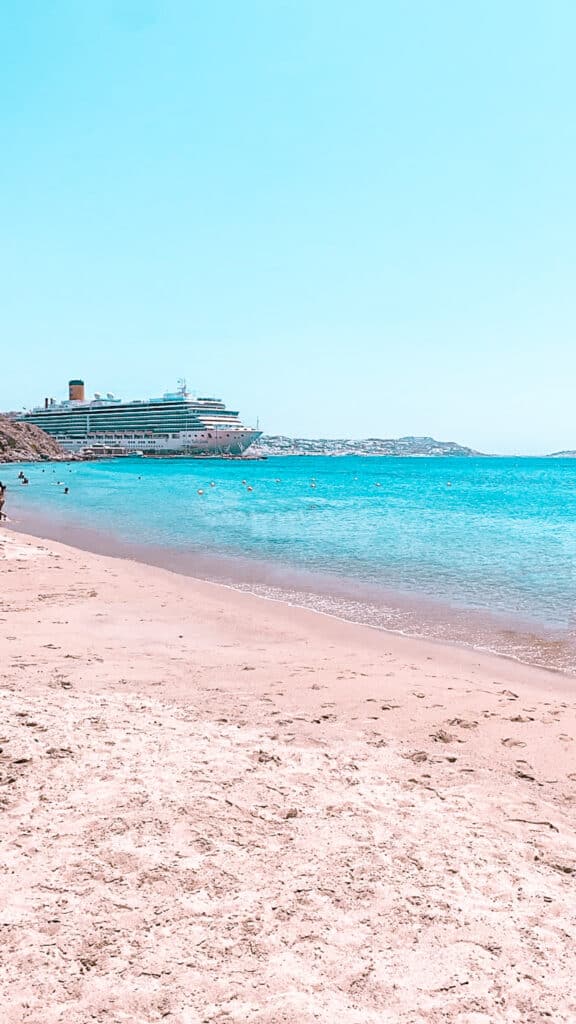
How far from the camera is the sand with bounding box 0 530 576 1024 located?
114 inches

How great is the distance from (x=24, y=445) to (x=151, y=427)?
3102 cm

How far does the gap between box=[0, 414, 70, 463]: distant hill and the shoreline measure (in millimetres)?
87683

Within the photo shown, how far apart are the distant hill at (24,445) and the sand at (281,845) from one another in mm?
99586

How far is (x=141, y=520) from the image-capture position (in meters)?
28.0

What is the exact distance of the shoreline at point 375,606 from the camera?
9883 millimetres

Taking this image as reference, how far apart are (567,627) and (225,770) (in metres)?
7.91

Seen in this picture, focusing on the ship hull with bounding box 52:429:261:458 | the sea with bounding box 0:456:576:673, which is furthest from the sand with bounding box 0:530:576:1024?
the ship hull with bounding box 52:429:261:458

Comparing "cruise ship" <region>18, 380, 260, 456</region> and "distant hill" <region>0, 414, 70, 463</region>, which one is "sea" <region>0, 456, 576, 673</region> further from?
"cruise ship" <region>18, 380, 260, 456</region>

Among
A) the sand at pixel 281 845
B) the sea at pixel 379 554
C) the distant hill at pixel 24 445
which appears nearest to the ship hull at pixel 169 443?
the distant hill at pixel 24 445

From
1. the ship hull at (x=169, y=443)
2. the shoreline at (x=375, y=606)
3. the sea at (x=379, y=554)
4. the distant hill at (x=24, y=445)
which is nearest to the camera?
the shoreline at (x=375, y=606)

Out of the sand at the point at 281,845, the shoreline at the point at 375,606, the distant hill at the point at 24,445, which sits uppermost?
the distant hill at the point at 24,445

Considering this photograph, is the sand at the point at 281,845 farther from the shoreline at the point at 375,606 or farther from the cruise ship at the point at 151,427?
the cruise ship at the point at 151,427

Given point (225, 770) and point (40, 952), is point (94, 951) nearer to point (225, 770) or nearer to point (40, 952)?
point (40, 952)

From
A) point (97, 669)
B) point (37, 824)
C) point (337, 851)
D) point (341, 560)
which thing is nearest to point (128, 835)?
point (37, 824)
